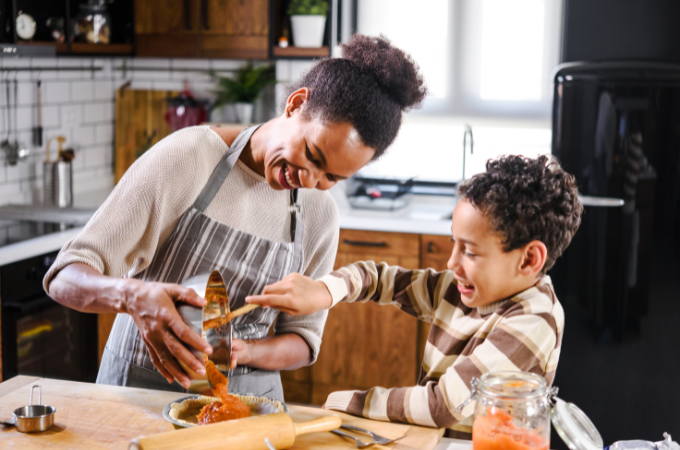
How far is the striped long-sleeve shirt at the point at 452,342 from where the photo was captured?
116 cm

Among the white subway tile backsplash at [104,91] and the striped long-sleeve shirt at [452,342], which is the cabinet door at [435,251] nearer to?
the striped long-sleeve shirt at [452,342]

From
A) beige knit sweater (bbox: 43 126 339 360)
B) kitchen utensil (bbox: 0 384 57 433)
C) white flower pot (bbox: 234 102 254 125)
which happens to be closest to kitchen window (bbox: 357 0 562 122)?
white flower pot (bbox: 234 102 254 125)

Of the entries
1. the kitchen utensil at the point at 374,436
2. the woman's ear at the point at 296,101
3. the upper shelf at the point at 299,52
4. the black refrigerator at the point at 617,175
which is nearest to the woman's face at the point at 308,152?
the woman's ear at the point at 296,101

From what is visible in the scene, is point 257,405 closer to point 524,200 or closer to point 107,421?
point 107,421

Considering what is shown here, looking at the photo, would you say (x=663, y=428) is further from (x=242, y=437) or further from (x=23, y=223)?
(x=23, y=223)

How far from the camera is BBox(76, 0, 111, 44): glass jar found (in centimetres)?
327

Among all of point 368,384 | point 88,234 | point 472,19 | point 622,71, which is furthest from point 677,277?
point 88,234

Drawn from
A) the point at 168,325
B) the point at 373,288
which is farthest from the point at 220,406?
the point at 373,288

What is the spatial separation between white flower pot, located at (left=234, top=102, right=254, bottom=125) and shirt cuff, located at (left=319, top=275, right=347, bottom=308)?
2.32m

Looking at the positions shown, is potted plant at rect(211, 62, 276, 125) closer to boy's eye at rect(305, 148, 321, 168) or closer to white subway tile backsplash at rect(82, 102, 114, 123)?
white subway tile backsplash at rect(82, 102, 114, 123)

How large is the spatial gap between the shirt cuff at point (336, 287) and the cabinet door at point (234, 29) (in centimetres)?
225

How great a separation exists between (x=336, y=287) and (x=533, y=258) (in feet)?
1.16

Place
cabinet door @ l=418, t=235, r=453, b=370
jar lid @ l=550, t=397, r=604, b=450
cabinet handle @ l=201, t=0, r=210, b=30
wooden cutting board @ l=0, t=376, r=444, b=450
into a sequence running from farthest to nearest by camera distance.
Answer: cabinet handle @ l=201, t=0, r=210, b=30 → cabinet door @ l=418, t=235, r=453, b=370 → wooden cutting board @ l=0, t=376, r=444, b=450 → jar lid @ l=550, t=397, r=604, b=450

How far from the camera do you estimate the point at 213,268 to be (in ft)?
4.57
